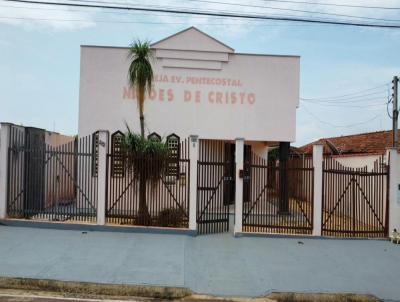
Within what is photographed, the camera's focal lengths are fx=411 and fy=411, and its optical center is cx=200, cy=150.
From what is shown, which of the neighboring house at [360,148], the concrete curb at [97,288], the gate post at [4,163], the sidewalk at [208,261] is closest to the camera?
the concrete curb at [97,288]

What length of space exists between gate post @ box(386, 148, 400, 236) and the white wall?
14.3 ft

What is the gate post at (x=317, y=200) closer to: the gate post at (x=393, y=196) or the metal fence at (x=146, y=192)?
the gate post at (x=393, y=196)

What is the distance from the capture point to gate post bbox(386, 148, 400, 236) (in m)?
11.9

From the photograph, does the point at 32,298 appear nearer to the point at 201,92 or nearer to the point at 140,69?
the point at 140,69

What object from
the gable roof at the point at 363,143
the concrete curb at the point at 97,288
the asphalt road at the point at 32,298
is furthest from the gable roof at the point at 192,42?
the asphalt road at the point at 32,298

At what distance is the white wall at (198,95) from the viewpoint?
1562 centimetres

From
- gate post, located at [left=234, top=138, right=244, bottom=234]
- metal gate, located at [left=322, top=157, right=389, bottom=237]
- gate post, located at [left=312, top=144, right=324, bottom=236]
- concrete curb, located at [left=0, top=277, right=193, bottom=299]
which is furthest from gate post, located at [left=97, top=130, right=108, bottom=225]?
metal gate, located at [left=322, top=157, right=389, bottom=237]

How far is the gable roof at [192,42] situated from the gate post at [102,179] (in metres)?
5.35

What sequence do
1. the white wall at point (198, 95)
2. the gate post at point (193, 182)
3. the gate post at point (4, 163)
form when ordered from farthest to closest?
1. the white wall at point (198, 95)
2. the gate post at point (4, 163)
3. the gate post at point (193, 182)

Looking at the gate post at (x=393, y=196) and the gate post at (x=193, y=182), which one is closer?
the gate post at (x=193, y=182)

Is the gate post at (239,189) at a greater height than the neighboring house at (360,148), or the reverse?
the neighboring house at (360,148)

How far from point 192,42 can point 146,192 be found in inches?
257

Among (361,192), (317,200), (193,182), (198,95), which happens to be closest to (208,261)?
(193,182)

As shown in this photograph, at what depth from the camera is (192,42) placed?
1573 cm
